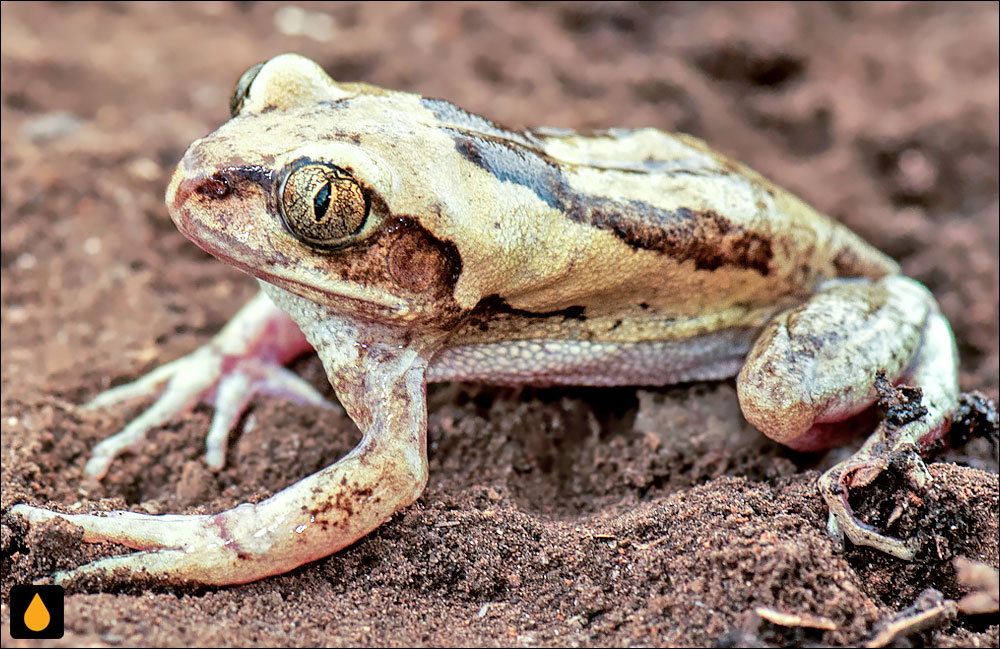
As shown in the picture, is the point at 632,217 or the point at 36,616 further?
the point at 632,217

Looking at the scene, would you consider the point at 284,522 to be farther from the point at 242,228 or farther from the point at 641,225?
the point at 641,225

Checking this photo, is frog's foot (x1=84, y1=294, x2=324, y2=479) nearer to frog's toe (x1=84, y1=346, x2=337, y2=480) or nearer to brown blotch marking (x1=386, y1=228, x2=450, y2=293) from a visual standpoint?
frog's toe (x1=84, y1=346, x2=337, y2=480)

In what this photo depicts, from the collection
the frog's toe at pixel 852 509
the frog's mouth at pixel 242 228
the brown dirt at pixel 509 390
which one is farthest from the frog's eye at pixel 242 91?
the frog's toe at pixel 852 509

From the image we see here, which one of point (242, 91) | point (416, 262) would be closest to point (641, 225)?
point (416, 262)

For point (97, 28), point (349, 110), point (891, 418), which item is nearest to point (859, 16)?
point (891, 418)

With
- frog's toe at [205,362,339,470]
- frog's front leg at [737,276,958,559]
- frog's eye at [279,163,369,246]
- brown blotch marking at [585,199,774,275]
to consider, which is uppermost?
frog's eye at [279,163,369,246]

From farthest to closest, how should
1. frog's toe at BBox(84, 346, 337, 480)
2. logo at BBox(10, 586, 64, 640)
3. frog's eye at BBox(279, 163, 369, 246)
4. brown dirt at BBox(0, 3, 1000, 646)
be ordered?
frog's toe at BBox(84, 346, 337, 480) < frog's eye at BBox(279, 163, 369, 246) < brown dirt at BBox(0, 3, 1000, 646) < logo at BBox(10, 586, 64, 640)

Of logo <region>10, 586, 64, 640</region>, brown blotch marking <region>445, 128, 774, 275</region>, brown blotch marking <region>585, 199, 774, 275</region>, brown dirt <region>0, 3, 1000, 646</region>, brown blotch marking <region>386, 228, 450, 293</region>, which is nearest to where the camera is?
logo <region>10, 586, 64, 640</region>

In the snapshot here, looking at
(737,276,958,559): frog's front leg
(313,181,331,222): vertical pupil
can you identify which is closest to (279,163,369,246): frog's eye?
(313,181,331,222): vertical pupil
